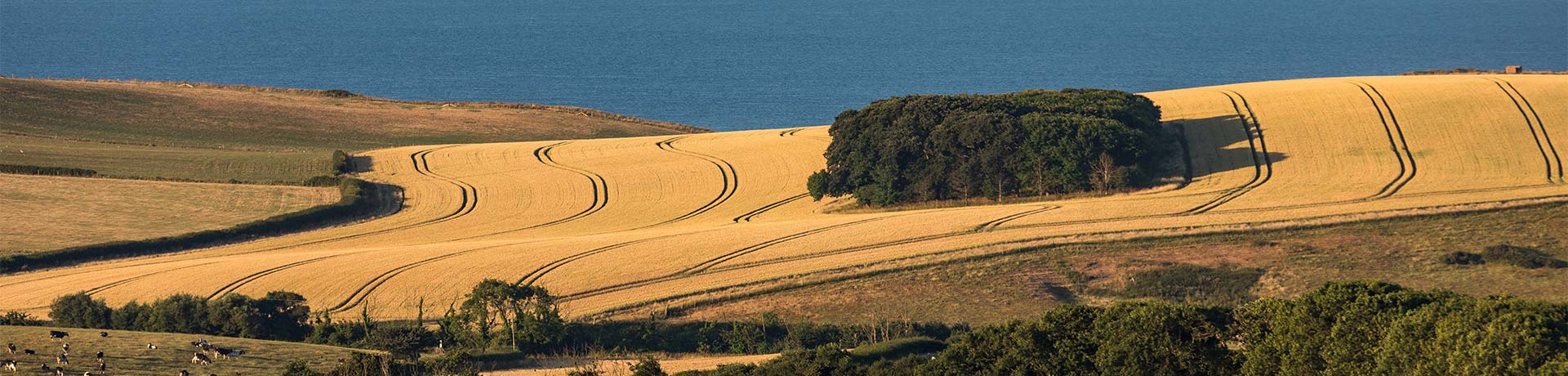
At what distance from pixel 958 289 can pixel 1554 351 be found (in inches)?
998

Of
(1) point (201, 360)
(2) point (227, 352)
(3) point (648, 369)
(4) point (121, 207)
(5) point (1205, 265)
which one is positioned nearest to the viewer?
(3) point (648, 369)

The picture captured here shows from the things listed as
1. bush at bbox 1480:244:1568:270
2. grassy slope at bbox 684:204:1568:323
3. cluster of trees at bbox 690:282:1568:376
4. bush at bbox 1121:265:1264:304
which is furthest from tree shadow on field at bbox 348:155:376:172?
bush at bbox 1480:244:1568:270

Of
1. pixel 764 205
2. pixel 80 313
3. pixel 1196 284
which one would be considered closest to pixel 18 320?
pixel 80 313

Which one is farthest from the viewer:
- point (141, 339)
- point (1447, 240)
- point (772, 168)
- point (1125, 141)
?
point (772, 168)

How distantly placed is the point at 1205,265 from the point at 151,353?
3519 cm

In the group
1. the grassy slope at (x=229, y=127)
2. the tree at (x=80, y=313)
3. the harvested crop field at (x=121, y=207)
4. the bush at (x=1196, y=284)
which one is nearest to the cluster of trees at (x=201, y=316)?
the tree at (x=80, y=313)

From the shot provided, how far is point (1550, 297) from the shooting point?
48844 mm

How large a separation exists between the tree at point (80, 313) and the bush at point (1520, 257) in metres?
46.6

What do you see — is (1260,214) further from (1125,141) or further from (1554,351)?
→ (1554,351)

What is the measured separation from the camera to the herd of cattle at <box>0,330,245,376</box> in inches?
1287

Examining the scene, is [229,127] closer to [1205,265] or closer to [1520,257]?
[1205,265]

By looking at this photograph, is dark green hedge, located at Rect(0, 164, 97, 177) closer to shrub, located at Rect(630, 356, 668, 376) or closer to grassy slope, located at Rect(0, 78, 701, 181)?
grassy slope, located at Rect(0, 78, 701, 181)

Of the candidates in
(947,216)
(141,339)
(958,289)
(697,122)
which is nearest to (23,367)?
(141,339)

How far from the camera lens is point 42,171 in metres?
75.4
